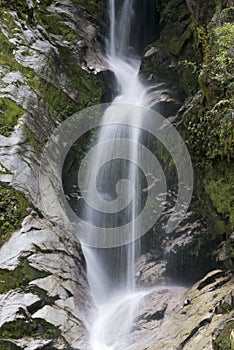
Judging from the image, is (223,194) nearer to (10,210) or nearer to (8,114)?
(10,210)

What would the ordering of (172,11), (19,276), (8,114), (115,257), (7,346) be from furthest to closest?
(172,11)
(115,257)
(8,114)
(19,276)
(7,346)

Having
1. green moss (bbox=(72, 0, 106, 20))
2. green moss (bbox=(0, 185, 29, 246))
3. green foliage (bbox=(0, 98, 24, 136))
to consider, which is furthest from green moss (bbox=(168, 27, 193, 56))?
green moss (bbox=(0, 185, 29, 246))

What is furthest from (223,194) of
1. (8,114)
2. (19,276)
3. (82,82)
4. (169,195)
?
(82,82)

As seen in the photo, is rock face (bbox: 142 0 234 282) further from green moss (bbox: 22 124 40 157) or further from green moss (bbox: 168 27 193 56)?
green moss (bbox: 22 124 40 157)

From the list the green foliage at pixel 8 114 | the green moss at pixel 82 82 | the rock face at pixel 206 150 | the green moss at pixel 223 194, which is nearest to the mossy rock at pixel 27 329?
the rock face at pixel 206 150

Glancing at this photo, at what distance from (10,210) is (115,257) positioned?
270 cm

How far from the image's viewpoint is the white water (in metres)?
7.36

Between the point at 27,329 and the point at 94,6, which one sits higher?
the point at 94,6

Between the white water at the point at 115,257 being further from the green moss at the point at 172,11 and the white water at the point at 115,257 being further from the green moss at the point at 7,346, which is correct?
the green moss at the point at 172,11

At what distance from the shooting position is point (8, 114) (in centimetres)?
931

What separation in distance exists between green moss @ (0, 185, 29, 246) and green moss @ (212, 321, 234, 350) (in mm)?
4017

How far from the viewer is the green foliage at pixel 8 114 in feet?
29.7

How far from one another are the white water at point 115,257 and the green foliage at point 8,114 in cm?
224

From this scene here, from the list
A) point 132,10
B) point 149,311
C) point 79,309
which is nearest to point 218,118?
point 149,311
